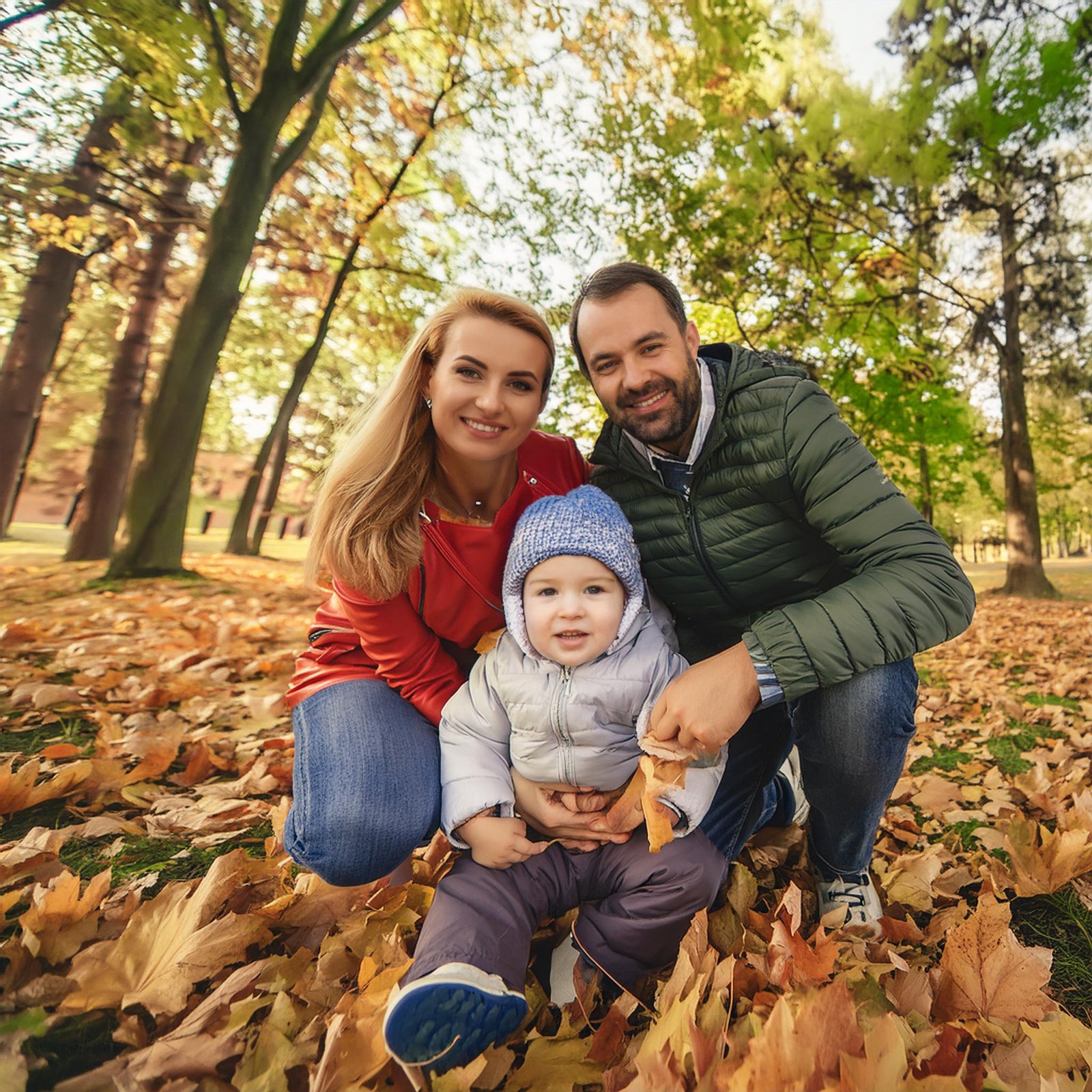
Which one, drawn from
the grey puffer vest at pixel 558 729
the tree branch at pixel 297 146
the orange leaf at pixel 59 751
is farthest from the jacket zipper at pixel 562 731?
the tree branch at pixel 297 146

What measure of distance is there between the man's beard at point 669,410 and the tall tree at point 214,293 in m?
6.27

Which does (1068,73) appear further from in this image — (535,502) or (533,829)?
(533,829)

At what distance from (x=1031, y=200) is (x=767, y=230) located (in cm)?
445

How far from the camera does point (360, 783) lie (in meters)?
1.80

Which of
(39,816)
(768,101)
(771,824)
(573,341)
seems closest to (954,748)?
(771,824)

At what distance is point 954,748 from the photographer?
315 centimetres

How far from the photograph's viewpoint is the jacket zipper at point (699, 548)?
6.50ft

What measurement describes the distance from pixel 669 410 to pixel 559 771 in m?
1.08

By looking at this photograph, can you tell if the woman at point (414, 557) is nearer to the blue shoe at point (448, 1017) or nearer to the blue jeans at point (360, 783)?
the blue jeans at point (360, 783)

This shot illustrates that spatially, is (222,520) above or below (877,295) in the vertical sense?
below

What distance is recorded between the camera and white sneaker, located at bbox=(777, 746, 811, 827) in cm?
224

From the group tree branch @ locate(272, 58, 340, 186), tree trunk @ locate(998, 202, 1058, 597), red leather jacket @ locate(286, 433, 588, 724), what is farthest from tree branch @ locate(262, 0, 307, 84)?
tree trunk @ locate(998, 202, 1058, 597)

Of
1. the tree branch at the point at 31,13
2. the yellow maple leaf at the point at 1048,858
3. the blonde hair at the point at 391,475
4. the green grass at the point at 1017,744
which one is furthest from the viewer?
the tree branch at the point at 31,13

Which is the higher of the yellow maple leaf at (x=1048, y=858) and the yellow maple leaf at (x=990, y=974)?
the yellow maple leaf at (x=1048, y=858)
